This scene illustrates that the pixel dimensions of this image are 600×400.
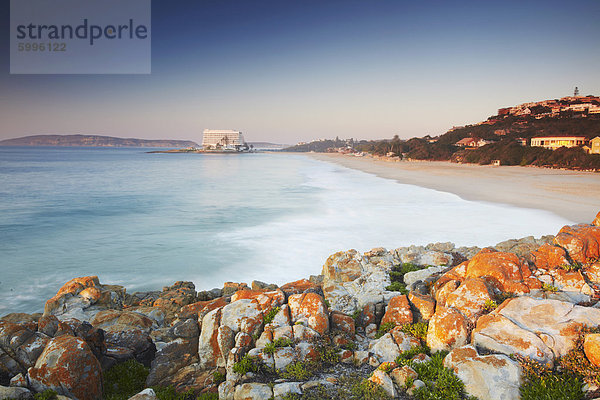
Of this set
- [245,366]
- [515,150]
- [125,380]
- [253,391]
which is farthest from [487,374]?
[515,150]

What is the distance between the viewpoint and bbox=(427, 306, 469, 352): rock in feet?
23.2

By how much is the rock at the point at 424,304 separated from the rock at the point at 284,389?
3683 mm

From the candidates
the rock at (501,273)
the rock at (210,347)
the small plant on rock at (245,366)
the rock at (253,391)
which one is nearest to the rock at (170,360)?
the rock at (210,347)

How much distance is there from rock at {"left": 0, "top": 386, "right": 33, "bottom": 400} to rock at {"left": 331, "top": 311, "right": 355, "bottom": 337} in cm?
623

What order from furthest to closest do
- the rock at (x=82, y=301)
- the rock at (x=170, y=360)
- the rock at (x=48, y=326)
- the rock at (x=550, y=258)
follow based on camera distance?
the rock at (x=82, y=301), the rock at (x=550, y=258), the rock at (x=48, y=326), the rock at (x=170, y=360)

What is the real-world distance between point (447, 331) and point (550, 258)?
188 inches

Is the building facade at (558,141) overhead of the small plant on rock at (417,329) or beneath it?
overhead

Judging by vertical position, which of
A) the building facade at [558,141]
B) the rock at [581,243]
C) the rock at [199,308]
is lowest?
the rock at [199,308]

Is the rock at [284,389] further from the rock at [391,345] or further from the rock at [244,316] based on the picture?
the rock at [391,345]

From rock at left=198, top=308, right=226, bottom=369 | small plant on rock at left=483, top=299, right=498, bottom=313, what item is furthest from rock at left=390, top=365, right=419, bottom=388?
rock at left=198, top=308, right=226, bottom=369

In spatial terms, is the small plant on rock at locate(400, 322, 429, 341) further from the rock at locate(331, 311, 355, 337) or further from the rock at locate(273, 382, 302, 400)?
the rock at locate(273, 382, 302, 400)

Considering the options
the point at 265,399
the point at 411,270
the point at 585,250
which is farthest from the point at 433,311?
the point at 585,250

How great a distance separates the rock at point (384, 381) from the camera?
617cm

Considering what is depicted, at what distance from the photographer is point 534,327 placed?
6.86 metres
